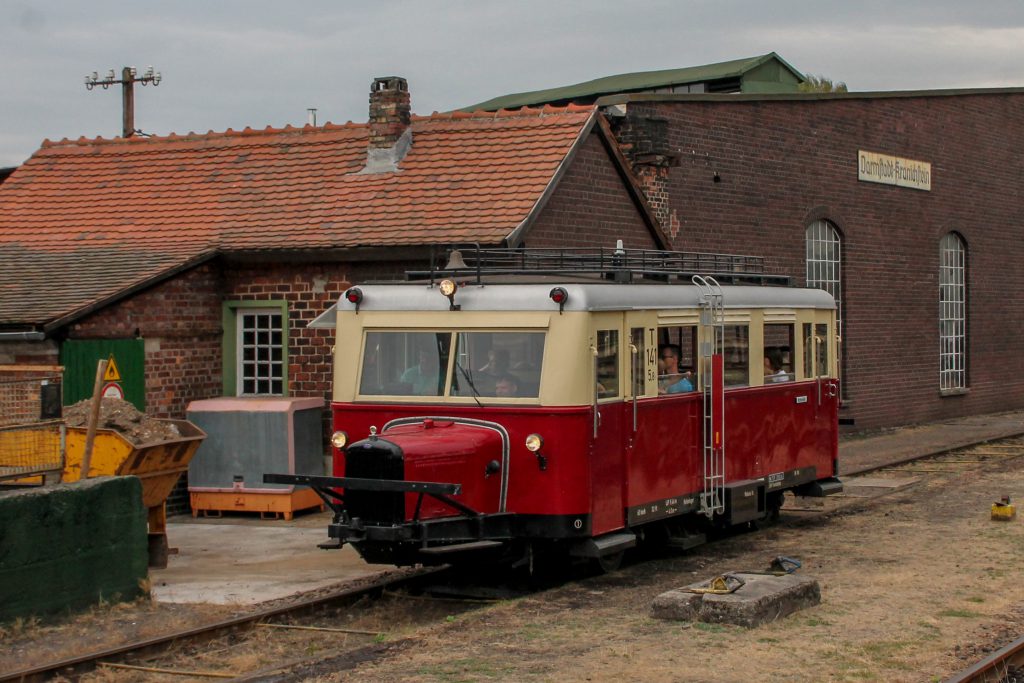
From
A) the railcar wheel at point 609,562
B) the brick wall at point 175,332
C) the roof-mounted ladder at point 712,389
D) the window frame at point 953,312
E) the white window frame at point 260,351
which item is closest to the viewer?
the railcar wheel at point 609,562

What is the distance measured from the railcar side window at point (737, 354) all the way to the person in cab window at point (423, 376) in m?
2.88

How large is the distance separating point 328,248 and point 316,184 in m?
1.96

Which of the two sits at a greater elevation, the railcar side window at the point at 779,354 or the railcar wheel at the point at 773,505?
the railcar side window at the point at 779,354

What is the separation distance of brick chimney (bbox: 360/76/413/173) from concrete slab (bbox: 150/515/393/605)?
4.69 m

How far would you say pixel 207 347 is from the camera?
17109mm

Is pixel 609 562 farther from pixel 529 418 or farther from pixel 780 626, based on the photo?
pixel 780 626

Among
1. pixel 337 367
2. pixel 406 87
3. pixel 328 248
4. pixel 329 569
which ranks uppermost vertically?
pixel 406 87

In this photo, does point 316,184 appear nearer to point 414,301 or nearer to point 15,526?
point 414,301

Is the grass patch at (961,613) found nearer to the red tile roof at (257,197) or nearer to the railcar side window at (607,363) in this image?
the railcar side window at (607,363)

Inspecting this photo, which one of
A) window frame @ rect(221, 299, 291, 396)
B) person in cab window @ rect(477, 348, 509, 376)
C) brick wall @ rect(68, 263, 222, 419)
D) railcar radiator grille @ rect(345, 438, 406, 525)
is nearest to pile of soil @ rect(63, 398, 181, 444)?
brick wall @ rect(68, 263, 222, 419)

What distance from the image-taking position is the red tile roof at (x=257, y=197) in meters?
16.4

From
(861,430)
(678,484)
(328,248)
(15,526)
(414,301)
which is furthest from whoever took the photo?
Answer: (861,430)

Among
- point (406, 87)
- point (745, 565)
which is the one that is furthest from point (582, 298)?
point (406, 87)

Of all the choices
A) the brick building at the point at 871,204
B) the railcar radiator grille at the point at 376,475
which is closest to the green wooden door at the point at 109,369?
the railcar radiator grille at the point at 376,475
